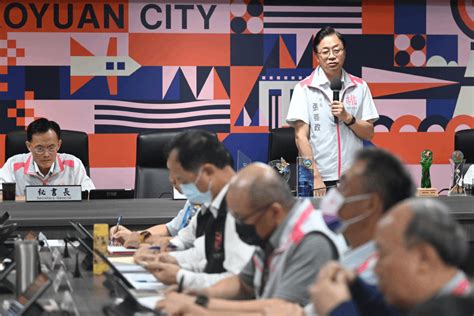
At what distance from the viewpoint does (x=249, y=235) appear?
9.33 ft

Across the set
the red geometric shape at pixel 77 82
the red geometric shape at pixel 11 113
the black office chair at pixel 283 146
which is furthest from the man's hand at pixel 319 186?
the red geometric shape at pixel 11 113

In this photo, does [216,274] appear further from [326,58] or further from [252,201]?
[326,58]

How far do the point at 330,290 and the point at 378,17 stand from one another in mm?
5750

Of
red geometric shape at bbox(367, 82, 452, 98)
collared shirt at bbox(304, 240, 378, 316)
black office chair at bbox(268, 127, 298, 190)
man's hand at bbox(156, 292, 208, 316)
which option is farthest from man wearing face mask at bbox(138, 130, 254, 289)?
red geometric shape at bbox(367, 82, 452, 98)

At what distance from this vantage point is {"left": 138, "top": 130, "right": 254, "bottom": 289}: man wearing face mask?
321 cm

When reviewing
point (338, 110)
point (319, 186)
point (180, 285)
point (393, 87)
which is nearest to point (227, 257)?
point (180, 285)

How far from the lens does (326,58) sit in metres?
5.88

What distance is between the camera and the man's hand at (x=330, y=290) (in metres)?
2.01

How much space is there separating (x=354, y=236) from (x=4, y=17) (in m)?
5.47

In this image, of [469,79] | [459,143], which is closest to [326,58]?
[459,143]

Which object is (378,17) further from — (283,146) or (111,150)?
(111,150)

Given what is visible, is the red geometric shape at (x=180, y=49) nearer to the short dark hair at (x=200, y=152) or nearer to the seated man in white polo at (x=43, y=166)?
the seated man in white polo at (x=43, y=166)

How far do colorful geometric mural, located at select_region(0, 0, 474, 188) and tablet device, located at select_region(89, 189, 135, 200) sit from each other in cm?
148

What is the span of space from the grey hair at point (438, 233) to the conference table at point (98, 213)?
10.6 feet
